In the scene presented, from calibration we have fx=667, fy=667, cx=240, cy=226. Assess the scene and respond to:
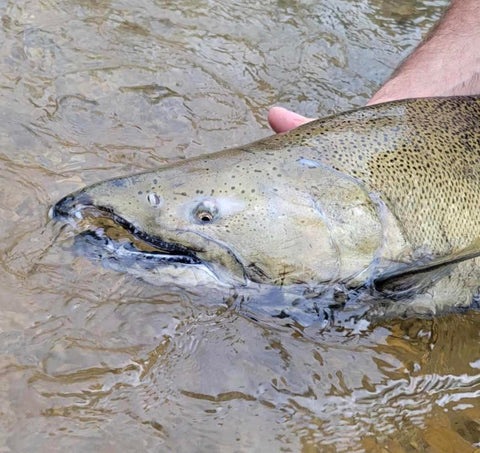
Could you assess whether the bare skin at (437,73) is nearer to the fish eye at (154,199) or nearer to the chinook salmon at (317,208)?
the chinook salmon at (317,208)

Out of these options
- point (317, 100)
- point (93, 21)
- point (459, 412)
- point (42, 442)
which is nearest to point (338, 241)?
point (459, 412)

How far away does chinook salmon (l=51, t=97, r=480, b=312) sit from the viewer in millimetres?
2428

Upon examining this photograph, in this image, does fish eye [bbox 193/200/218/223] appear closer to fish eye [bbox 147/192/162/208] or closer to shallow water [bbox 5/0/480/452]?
fish eye [bbox 147/192/162/208]

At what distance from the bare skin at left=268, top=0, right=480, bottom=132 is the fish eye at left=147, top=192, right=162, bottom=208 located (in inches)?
41.1

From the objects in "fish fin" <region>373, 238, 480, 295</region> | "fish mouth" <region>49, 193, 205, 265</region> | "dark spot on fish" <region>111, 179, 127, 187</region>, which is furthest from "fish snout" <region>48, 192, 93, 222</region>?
"fish fin" <region>373, 238, 480, 295</region>

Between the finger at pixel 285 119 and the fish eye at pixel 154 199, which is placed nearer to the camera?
the fish eye at pixel 154 199

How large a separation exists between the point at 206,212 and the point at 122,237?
1.05 feet

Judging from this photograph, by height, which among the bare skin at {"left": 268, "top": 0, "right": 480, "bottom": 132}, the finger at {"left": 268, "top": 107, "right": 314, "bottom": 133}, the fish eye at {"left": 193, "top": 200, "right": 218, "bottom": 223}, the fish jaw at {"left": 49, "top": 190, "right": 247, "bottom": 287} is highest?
the bare skin at {"left": 268, "top": 0, "right": 480, "bottom": 132}

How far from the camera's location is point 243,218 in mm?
2455

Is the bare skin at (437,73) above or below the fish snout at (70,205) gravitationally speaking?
above

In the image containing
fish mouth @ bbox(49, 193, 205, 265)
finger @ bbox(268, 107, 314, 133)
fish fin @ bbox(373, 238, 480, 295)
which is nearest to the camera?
fish mouth @ bbox(49, 193, 205, 265)

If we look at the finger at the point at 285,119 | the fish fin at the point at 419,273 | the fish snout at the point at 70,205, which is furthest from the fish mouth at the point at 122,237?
the finger at the point at 285,119

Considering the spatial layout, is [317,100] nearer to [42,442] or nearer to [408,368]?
[408,368]

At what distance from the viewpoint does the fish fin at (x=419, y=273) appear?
2.62 m
